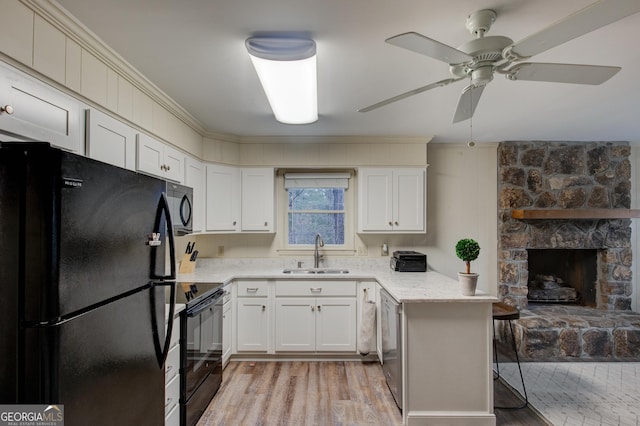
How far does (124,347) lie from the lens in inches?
48.5

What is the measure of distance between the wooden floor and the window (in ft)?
4.72

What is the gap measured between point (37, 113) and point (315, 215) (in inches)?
118

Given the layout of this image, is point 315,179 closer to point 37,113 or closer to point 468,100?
point 468,100

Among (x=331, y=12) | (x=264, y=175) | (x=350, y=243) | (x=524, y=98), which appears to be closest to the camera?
(x=331, y=12)

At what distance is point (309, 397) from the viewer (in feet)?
8.86

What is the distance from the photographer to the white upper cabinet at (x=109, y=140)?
177cm

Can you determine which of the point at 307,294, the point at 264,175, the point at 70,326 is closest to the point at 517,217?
the point at 307,294

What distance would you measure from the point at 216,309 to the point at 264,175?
1.71 m

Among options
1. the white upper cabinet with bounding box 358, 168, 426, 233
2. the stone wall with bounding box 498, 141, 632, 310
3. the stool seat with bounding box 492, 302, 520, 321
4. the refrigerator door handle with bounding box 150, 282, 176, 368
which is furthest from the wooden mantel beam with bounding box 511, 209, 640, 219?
the refrigerator door handle with bounding box 150, 282, 176, 368

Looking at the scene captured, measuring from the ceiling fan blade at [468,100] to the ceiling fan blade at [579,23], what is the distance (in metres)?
0.38

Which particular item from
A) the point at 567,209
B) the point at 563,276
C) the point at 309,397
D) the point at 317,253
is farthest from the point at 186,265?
the point at 563,276

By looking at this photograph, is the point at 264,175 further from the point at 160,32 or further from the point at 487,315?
the point at 487,315

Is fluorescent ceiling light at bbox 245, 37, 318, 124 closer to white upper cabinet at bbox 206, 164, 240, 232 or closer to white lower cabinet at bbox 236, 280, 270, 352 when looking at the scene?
white upper cabinet at bbox 206, 164, 240, 232

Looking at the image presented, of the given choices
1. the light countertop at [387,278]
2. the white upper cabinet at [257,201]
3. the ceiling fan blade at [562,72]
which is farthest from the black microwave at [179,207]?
the ceiling fan blade at [562,72]
